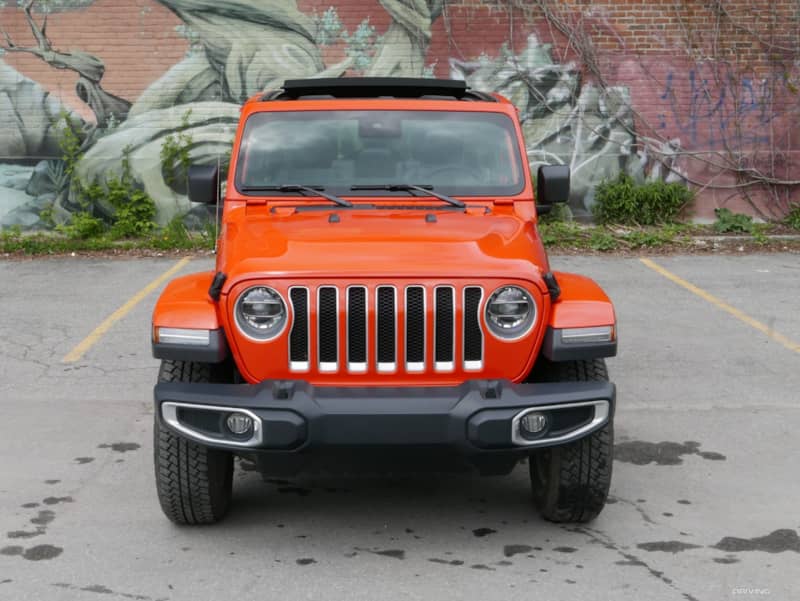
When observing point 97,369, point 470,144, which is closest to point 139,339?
point 97,369

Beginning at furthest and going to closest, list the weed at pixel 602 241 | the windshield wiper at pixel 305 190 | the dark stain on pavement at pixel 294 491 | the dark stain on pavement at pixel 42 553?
the weed at pixel 602 241
the windshield wiper at pixel 305 190
the dark stain on pavement at pixel 294 491
the dark stain on pavement at pixel 42 553

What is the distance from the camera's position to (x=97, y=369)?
26.2 feet

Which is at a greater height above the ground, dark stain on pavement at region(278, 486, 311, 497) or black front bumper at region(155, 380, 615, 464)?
black front bumper at region(155, 380, 615, 464)

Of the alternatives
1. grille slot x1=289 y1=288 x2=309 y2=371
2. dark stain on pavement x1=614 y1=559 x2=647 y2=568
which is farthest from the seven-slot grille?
dark stain on pavement x1=614 y1=559 x2=647 y2=568

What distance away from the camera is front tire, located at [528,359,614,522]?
→ 4.83m

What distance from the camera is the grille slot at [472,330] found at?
15.2ft

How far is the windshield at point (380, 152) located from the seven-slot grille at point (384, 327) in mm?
1244

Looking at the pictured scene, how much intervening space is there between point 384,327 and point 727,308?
6.09 metres

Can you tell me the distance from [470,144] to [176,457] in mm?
2287

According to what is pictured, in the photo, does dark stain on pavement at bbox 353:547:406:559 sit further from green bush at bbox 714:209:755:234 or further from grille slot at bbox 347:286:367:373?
green bush at bbox 714:209:755:234

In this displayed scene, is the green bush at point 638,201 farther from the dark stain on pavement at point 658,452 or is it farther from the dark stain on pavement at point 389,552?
the dark stain on pavement at point 389,552

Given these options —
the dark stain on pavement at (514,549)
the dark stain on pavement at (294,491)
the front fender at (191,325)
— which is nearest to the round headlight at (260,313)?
the front fender at (191,325)

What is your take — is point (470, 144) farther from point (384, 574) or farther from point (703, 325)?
point (703, 325)

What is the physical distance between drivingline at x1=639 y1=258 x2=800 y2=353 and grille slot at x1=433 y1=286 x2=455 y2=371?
465 centimetres
